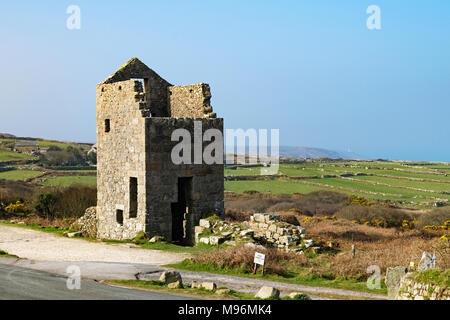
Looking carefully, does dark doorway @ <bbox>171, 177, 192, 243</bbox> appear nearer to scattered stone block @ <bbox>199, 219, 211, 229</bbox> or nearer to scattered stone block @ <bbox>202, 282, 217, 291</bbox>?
scattered stone block @ <bbox>199, 219, 211, 229</bbox>

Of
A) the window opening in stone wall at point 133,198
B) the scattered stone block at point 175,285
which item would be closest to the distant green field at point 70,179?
the window opening in stone wall at point 133,198

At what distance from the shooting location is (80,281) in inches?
522

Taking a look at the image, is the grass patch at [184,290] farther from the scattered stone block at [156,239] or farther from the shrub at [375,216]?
the shrub at [375,216]

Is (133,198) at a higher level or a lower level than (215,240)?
higher

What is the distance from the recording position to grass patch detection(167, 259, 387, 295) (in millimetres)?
14344

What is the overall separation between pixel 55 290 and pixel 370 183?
57953mm

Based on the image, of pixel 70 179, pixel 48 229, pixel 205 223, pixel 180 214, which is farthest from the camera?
pixel 70 179

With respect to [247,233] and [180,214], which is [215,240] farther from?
[180,214]

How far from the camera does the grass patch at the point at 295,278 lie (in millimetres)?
14344

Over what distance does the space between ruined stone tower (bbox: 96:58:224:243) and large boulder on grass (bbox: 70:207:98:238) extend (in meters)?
0.58

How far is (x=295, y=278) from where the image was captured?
15188 millimetres

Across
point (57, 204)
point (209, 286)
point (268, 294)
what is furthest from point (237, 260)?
point (57, 204)

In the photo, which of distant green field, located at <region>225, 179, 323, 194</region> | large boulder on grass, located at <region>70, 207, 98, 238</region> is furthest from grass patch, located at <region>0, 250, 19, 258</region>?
distant green field, located at <region>225, 179, 323, 194</region>
